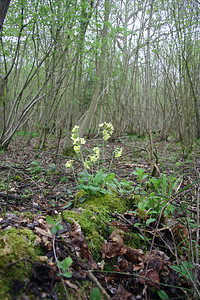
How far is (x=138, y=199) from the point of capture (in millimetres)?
2355

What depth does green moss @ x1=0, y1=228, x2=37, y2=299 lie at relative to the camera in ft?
2.95

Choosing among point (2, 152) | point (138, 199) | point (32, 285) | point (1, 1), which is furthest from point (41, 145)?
point (32, 285)

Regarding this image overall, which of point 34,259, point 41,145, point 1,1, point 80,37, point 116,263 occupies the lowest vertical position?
point 116,263

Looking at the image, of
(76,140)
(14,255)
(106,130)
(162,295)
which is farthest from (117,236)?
(106,130)

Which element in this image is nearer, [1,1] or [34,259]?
[34,259]

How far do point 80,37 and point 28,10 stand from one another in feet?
5.72

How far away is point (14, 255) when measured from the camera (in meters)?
1.08

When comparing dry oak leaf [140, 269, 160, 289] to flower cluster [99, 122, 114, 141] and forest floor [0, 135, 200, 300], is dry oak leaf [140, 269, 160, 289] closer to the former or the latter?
forest floor [0, 135, 200, 300]

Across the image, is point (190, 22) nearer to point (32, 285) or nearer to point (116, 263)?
point (116, 263)

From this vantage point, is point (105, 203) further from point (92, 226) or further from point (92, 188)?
point (92, 226)

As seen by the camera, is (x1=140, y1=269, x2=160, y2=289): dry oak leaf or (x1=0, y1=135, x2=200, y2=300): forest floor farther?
(x1=140, y1=269, x2=160, y2=289): dry oak leaf

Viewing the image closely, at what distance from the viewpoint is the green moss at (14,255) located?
0.90 meters

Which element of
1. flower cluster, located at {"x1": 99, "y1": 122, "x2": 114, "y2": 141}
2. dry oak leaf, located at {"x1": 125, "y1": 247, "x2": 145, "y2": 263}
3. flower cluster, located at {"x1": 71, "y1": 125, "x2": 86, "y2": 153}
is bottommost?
dry oak leaf, located at {"x1": 125, "y1": 247, "x2": 145, "y2": 263}

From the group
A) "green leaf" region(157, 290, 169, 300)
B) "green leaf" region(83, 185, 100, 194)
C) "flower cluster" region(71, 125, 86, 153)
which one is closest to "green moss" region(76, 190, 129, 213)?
"green leaf" region(83, 185, 100, 194)
